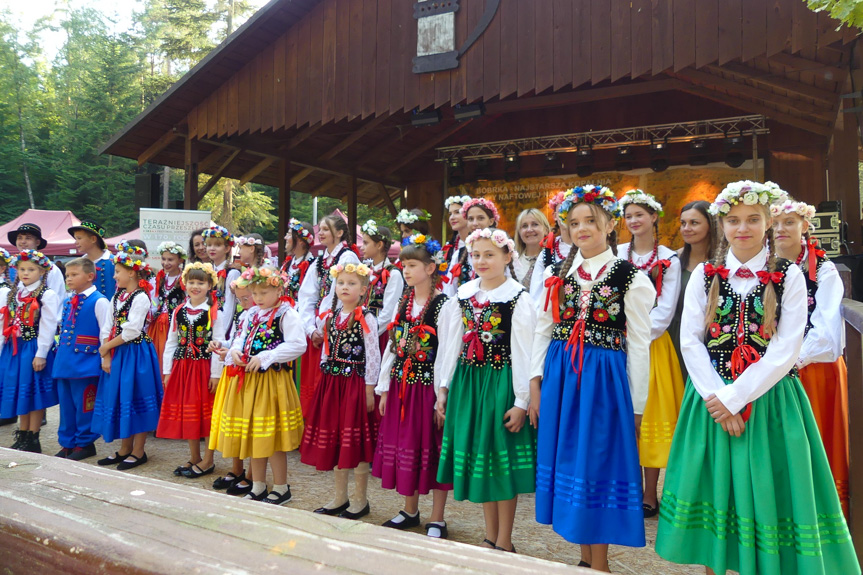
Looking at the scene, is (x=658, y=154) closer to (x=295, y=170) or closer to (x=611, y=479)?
(x=295, y=170)

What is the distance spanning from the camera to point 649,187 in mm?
11781

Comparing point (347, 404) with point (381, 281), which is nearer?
point (347, 404)

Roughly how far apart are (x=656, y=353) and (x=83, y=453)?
4983mm

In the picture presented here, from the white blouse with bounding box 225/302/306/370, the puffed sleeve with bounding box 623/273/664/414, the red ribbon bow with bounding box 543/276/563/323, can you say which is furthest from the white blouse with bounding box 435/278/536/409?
the white blouse with bounding box 225/302/306/370

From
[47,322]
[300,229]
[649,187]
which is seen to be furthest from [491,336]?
[649,187]

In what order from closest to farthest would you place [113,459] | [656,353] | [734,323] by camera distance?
[734,323] < [656,353] < [113,459]

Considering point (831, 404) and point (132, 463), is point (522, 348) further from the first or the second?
point (132, 463)

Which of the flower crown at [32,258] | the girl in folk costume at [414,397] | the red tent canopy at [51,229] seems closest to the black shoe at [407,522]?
the girl in folk costume at [414,397]

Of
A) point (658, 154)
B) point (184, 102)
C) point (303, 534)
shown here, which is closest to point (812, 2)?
point (303, 534)

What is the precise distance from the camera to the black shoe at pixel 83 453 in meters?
5.55

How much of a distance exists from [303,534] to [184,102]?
10368 millimetres

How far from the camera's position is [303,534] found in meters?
0.90

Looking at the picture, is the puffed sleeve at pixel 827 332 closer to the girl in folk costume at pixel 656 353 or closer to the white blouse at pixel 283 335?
the girl in folk costume at pixel 656 353

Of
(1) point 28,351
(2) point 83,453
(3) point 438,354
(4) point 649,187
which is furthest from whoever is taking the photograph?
(4) point 649,187
